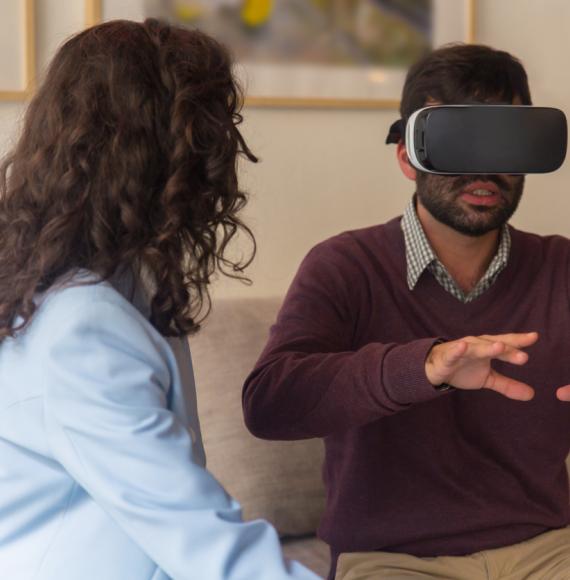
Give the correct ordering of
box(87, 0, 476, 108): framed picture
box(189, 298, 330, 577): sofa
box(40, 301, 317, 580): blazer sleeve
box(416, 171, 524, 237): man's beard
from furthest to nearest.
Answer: box(87, 0, 476, 108): framed picture
box(189, 298, 330, 577): sofa
box(416, 171, 524, 237): man's beard
box(40, 301, 317, 580): blazer sleeve

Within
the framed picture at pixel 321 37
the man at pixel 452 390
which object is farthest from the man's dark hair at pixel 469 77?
the framed picture at pixel 321 37

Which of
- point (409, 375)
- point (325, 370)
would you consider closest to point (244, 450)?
point (325, 370)

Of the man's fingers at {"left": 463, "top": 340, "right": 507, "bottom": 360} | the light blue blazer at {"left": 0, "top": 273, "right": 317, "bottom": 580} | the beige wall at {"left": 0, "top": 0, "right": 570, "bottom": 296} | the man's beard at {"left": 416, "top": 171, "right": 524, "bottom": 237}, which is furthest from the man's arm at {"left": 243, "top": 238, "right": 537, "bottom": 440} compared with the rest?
the beige wall at {"left": 0, "top": 0, "right": 570, "bottom": 296}

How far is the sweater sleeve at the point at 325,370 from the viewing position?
1176 mm

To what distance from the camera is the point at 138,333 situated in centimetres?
94

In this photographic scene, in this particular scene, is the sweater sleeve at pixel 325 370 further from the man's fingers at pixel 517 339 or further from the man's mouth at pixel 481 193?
the man's mouth at pixel 481 193

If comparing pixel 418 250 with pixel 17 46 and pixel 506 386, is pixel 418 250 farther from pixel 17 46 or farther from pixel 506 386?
pixel 17 46

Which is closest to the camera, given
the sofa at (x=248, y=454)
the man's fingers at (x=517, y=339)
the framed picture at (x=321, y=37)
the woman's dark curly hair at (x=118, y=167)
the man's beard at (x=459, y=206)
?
the woman's dark curly hair at (x=118, y=167)

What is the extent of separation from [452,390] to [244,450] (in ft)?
1.68

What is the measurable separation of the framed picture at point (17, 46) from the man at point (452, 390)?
60 cm

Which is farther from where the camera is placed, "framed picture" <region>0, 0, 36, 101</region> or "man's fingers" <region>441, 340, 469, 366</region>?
"framed picture" <region>0, 0, 36, 101</region>

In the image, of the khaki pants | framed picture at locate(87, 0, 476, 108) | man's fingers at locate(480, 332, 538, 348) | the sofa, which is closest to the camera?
man's fingers at locate(480, 332, 538, 348)

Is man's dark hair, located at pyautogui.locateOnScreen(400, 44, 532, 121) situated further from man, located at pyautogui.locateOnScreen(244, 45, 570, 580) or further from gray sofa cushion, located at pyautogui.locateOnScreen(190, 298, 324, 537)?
gray sofa cushion, located at pyautogui.locateOnScreen(190, 298, 324, 537)

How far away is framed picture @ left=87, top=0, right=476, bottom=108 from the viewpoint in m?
1.92
